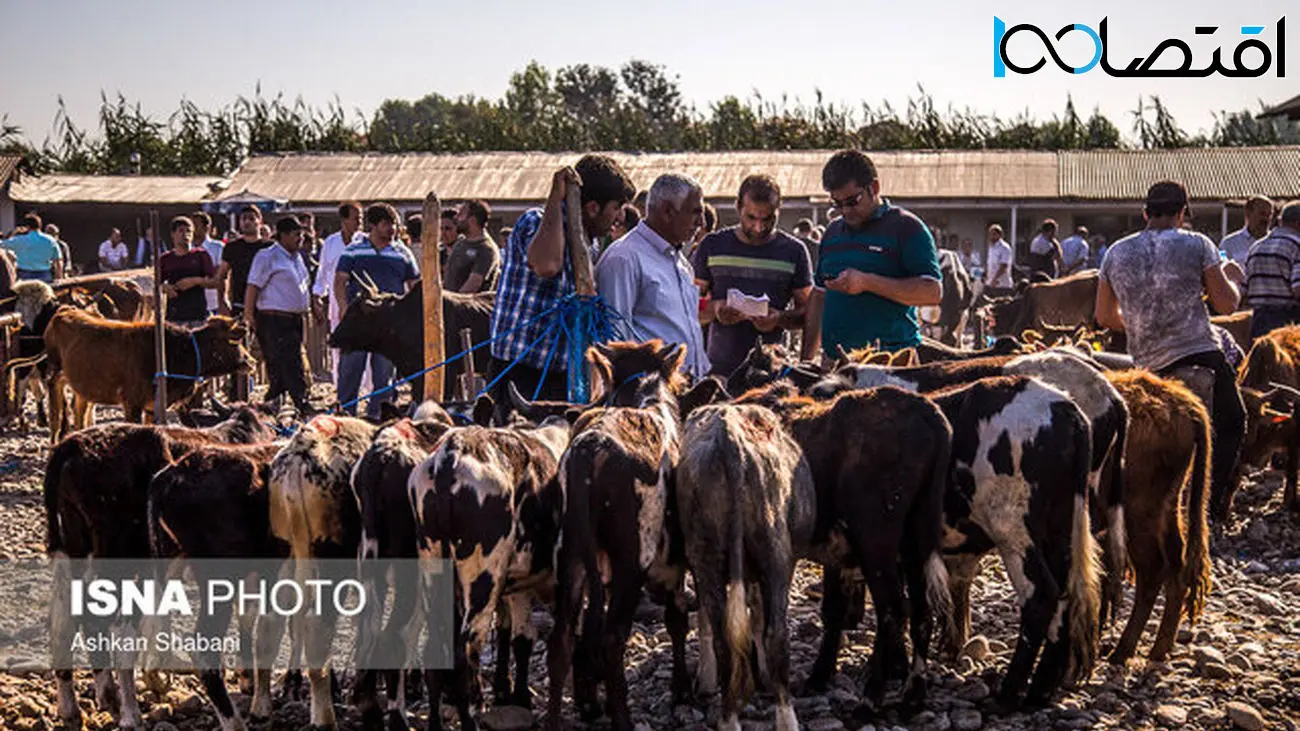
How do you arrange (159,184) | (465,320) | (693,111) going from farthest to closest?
(693,111) < (159,184) < (465,320)

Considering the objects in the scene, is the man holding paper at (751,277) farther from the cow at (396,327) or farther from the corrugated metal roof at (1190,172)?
the corrugated metal roof at (1190,172)

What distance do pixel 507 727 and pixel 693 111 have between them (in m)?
40.2

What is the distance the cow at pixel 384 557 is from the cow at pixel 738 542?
1196 mm

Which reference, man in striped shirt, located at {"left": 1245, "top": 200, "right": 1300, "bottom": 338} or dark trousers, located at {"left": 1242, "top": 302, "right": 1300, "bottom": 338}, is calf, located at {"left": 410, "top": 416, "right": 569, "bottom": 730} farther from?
dark trousers, located at {"left": 1242, "top": 302, "right": 1300, "bottom": 338}

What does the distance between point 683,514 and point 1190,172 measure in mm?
32847

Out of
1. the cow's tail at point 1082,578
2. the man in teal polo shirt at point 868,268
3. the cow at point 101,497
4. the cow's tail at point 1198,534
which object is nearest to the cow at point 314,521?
the cow at point 101,497

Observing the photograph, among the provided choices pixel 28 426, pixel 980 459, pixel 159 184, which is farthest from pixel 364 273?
pixel 159 184

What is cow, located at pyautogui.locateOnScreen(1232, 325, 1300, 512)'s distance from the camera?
11656mm

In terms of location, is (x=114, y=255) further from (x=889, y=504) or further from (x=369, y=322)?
(x=889, y=504)

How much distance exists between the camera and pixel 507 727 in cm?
627

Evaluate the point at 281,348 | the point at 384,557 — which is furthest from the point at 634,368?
the point at 281,348

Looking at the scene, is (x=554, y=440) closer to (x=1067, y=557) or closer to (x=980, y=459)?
(x=980, y=459)

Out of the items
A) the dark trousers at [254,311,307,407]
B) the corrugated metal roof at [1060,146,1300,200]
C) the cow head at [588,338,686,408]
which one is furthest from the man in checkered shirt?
the corrugated metal roof at [1060,146,1300,200]

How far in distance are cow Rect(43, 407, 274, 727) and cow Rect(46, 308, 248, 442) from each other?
23.2ft
